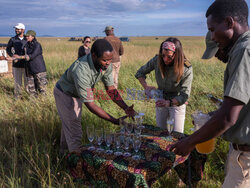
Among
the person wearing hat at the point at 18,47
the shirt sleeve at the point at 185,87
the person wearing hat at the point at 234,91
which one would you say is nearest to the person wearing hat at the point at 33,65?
the person wearing hat at the point at 18,47

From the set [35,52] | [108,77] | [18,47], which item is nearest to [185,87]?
[108,77]

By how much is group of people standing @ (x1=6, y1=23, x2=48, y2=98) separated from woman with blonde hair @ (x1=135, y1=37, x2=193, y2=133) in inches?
148

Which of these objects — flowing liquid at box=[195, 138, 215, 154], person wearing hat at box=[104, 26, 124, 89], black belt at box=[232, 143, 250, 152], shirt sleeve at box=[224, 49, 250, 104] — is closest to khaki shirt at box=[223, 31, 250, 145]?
shirt sleeve at box=[224, 49, 250, 104]

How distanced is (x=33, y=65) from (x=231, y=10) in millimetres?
5420

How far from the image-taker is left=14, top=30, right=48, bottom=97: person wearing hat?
5.68 m

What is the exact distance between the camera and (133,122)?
8.15ft

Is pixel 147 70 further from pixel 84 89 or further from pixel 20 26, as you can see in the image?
pixel 20 26

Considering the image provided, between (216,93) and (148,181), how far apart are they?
4701mm

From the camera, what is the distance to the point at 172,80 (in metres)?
2.88

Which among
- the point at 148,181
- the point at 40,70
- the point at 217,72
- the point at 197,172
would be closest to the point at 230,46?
the point at 148,181

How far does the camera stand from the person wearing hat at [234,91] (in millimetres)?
1167

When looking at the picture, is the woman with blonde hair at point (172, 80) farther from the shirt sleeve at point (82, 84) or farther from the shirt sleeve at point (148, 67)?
the shirt sleeve at point (82, 84)

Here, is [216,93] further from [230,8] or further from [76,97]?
[230,8]

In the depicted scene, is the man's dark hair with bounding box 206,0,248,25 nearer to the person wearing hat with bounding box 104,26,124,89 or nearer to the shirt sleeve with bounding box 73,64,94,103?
the shirt sleeve with bounding box 73,64,94,103
